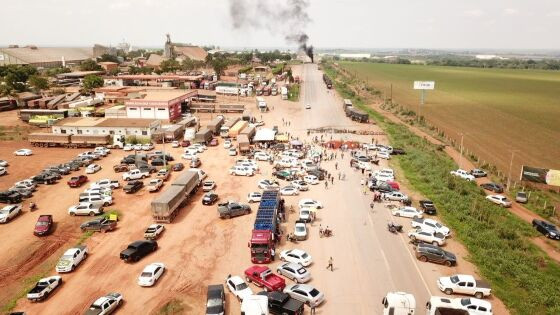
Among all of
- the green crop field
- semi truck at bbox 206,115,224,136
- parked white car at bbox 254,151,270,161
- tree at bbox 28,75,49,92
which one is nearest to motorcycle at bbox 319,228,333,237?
parked white car at bbox 254,151,270,161

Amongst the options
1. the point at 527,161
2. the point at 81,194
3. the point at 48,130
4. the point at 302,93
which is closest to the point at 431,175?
the point at 527,161

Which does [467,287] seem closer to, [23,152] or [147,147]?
[147,147]

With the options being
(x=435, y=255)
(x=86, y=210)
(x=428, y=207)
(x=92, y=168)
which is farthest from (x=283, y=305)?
(x=92, y=168)

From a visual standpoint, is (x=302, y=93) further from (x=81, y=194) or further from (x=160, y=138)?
(x=81, y=194)

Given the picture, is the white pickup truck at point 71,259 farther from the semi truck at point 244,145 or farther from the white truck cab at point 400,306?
the semi truck at point 244,145

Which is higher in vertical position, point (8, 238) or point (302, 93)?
point (302, 93)

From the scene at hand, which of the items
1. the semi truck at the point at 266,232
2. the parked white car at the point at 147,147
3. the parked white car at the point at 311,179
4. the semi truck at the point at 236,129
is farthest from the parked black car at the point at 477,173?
the parked white car at the point at 147,147
